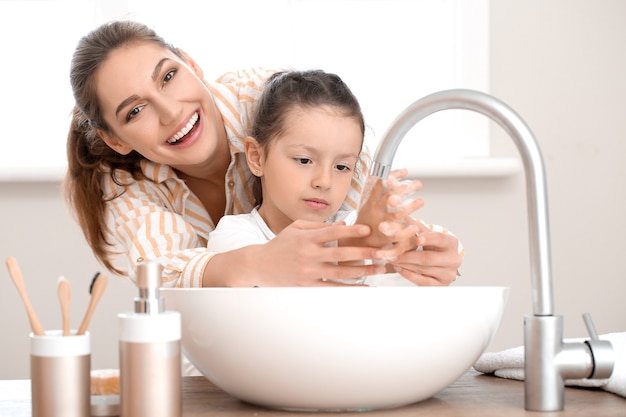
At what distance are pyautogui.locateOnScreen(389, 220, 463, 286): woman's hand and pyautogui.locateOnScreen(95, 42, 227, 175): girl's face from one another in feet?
1.81

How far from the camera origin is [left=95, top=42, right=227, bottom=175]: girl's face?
1.58 meters

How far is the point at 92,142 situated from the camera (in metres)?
1.78

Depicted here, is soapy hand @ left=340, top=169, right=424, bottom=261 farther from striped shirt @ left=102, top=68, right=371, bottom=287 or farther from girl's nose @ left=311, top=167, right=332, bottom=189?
striped shirt @ left=102, top=68, right=371, bottom=287

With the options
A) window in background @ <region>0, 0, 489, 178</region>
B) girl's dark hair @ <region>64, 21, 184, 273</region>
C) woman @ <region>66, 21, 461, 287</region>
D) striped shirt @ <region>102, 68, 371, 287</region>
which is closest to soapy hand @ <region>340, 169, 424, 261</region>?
woman @ <region>66, 21, 461, 287</region>

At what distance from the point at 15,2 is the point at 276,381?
231 centimetres

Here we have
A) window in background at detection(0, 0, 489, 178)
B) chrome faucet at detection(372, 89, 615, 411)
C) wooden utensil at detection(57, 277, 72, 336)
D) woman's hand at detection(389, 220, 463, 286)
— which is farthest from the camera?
window in background at detection(0, 0, 489, 178)

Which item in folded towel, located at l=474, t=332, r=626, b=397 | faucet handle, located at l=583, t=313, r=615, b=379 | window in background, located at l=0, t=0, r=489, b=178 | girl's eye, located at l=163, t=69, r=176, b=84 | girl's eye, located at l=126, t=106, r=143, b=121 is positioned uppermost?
window in background, located at l=0, t=0, r=489, b=178

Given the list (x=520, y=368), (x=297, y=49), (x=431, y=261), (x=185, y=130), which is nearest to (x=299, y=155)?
(x=185, y=130)

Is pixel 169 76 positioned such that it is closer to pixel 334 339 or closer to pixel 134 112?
pixel 134 112

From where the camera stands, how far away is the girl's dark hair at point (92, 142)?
165 centimetres

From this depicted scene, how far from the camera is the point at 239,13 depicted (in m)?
2.80

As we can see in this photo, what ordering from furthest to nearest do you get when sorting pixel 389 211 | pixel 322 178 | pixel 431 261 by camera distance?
pixel 322 178 < pixel 431 261 < pixel 389 211

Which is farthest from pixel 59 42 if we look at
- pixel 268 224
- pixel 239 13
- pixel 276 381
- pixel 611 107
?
pixel 276 381

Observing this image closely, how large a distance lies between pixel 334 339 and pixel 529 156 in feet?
0.90
